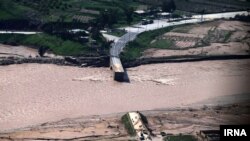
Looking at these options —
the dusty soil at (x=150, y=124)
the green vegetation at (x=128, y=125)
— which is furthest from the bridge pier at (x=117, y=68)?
the green vegetation at (x=128, y=125)

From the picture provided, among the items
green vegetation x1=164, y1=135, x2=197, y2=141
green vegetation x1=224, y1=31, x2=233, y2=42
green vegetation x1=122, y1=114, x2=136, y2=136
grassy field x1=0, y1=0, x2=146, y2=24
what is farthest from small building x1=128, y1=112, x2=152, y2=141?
grassy field x1=0, y1=0, x2=146, y2=24

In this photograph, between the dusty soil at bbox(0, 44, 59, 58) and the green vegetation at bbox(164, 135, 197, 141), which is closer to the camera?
the green vegetation at bbox(164, 135, 197, 141)

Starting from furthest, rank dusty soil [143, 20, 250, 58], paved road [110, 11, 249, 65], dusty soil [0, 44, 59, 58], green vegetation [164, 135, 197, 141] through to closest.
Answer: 1. dusty soil [143, 20, 250, 58]
2. paved road [110, 11, 249, 65]
3. dusty soil [0, 44, 59, 58]
4. green vegetation [164, 135, 197, 141]

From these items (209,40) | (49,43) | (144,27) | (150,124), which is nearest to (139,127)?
(150,124)

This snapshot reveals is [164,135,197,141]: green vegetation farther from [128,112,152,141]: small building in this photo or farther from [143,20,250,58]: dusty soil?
[143,20,250,58]: dusty soil

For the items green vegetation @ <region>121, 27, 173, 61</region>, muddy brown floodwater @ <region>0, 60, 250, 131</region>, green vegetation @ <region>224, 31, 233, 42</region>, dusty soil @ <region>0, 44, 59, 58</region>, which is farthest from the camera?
green vegetation @ <region>224, 31, 233, 42</region>

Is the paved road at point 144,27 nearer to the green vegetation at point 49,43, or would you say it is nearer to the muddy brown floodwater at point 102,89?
the green vegetation at point 49,43

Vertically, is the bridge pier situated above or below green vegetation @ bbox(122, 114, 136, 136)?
above

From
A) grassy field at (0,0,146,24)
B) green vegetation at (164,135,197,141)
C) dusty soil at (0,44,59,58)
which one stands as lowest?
green vegetation at (164,135,197,141)
